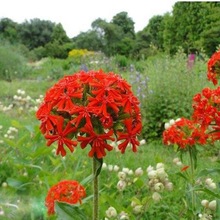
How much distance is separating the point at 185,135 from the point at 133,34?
2680cm

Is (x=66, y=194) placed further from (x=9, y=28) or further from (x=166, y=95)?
(x=9, y=28)

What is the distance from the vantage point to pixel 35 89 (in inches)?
394

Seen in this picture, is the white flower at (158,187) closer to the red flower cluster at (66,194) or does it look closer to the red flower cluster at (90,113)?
the red flower cluster at (66,194)

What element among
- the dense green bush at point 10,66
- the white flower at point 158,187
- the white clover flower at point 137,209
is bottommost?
the dense green bush at point 10,66

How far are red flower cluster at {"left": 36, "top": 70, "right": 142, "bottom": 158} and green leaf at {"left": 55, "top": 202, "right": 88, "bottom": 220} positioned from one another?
14cm

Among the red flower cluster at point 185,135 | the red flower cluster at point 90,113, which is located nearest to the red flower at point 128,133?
the red flower cluster at point 90,113

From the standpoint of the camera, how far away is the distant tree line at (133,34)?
48.4 feet

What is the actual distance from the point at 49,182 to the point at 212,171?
93cm

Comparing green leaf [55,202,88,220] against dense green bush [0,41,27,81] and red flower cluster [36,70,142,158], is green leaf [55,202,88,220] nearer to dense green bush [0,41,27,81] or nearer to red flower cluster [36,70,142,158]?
red flower cluster [36,70,142,158]

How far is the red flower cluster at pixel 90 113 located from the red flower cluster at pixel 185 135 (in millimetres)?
553

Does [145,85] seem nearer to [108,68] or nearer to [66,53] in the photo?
[108,68]

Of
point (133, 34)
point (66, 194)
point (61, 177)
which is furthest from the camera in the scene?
point (133, 34)

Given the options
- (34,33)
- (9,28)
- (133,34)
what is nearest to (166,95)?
(133,34)

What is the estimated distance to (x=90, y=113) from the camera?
113 centimetres
